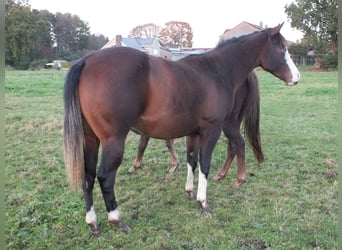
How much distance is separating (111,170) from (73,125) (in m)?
0.49

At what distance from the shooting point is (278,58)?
364 cm

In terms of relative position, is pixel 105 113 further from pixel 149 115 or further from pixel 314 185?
pixel 314 185

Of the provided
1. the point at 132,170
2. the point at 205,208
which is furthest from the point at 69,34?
the point at 205,208

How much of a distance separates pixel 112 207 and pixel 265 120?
562cm

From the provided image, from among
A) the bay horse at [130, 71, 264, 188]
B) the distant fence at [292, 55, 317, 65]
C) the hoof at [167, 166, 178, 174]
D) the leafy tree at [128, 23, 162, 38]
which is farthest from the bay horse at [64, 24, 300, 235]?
the leafy tree at [128, 23, 162, 38]

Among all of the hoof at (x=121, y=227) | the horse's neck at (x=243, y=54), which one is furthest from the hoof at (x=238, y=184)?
the hoof at (x=121, y=227)

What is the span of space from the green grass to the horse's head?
131 cm

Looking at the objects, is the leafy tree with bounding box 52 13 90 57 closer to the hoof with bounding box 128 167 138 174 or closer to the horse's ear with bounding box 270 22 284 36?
the hoof with bounding box 128 167 138 174

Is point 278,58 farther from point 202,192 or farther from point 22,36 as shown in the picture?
point 22,36

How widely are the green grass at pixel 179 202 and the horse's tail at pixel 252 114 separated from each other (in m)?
0.42

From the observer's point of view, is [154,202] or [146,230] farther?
[154,202]

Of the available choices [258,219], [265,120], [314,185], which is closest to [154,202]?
[258,219]

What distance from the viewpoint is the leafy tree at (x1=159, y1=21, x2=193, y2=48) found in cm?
4928

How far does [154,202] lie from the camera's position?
3.51m
